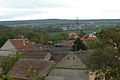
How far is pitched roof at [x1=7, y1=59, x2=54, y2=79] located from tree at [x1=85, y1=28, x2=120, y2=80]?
29.0 ft

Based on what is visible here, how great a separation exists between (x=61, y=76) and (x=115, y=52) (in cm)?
940

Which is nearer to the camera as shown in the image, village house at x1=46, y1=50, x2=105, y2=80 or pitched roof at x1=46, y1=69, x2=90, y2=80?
pitched roof at x1=46, y1=69, x2=90, y2=80

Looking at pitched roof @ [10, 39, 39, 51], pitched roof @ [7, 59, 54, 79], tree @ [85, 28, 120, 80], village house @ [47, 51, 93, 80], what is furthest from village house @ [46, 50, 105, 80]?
pitched roof @ [10, 39, 39, 51]

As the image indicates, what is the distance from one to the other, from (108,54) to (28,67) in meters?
11.8

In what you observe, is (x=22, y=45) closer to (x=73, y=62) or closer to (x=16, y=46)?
(x=16, y=46)

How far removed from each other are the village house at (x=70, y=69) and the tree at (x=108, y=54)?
255 inches

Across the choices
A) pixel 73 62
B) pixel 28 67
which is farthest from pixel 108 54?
pixel 28 67

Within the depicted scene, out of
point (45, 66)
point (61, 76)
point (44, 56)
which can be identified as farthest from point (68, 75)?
point (44, 56)

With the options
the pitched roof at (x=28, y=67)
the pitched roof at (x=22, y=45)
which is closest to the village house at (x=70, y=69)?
the pitched roof at (x=28, y=67)

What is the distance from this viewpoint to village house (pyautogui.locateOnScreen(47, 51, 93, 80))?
922 inches

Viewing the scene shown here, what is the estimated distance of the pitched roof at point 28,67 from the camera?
24266 millimetres

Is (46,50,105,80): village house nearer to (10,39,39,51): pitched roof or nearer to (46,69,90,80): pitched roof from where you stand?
(46,69,90,80): pitched roof

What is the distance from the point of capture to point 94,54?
16828mm

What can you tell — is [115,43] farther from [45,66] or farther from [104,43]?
[45,66]
